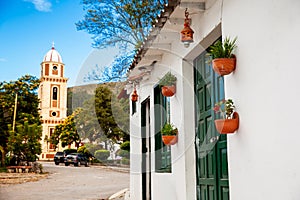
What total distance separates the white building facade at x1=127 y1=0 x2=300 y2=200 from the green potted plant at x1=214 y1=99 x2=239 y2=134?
0.05 metres

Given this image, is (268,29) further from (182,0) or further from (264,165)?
(182,0)

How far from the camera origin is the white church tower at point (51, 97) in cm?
3372

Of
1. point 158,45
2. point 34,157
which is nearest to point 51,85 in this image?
point 34,157

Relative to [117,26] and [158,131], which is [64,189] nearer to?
[117,26]

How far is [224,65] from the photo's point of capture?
9.33 feet

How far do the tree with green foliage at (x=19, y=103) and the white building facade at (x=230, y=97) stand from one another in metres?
20.5

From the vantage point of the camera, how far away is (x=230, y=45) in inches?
113

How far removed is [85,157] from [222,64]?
25.0 meters

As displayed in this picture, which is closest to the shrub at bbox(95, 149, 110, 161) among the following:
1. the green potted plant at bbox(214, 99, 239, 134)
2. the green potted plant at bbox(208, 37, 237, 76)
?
the green potted plant at bbox(214, 99, 239, 134)

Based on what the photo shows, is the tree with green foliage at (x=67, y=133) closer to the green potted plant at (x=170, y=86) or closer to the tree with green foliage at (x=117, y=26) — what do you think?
the tree with green foliage at (x=117, y=26)

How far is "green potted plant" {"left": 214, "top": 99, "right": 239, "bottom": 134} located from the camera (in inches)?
111

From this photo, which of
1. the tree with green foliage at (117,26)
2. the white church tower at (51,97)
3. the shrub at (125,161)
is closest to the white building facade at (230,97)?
the tree with green foliage at (117,26)

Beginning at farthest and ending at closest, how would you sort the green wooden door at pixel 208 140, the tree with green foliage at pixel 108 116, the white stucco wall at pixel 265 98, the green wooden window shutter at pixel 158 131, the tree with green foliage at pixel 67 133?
1. the tree with green foliage at pixel 67 133
2. the tree with green foliage at pixel 108 116
3. the green wooden window shutter at pixel 158 131
4. the green wooden door at pixel 208 140
5. the white stucco wall at pixel 265 98

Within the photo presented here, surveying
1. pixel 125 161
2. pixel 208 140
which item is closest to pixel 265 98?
pixel 208 140
